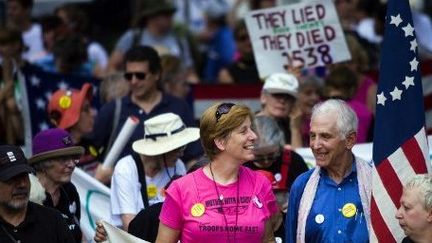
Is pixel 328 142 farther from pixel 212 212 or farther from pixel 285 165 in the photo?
pixel 285 165

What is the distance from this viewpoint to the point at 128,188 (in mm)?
9273

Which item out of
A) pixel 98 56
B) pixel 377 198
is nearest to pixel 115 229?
pixel 377 198

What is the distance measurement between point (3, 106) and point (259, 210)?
6383 mm

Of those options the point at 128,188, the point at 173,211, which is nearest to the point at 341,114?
the point at 173,211

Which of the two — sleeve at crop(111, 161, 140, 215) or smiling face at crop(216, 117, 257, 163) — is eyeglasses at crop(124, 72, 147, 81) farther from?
smiling face at crop(216, 117, 257, 163)

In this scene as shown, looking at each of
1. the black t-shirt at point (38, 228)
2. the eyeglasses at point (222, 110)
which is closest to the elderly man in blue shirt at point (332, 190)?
the eyeglasses at point (222, 110)

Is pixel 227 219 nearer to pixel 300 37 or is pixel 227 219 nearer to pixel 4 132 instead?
pixel 300 37

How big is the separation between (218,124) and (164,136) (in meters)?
1.77

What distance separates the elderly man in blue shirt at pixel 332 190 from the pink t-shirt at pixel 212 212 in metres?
0.35

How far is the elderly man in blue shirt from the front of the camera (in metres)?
8.00

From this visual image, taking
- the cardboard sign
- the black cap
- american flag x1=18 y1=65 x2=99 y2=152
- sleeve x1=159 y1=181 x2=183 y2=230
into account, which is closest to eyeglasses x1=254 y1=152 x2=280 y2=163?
sleeve x1=159 y1=181 x2=183 y2=230

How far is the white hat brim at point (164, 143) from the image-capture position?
9.32 metres

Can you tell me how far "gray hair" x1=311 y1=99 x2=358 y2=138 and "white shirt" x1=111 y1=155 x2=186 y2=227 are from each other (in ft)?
5.24

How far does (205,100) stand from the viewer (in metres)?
14.3
